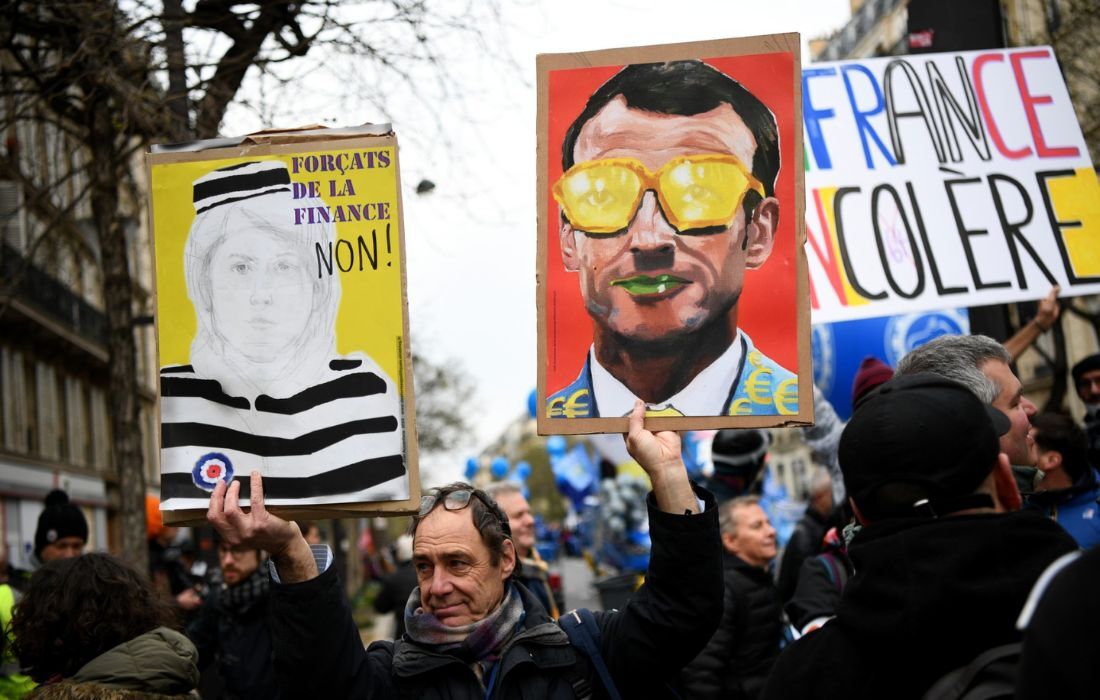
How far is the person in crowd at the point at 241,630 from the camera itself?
199 inches

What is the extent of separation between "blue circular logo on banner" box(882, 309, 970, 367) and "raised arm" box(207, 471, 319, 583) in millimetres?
4420

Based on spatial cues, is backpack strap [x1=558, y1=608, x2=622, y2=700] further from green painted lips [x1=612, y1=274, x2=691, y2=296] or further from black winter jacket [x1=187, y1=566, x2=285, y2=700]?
black winter jacket [x1=187, y1=566, x2=285, y2=700]

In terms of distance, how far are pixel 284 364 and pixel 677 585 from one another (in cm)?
111

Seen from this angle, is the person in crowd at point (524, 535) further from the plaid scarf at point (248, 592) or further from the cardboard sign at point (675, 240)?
the cardboard sign at point (675, 240)

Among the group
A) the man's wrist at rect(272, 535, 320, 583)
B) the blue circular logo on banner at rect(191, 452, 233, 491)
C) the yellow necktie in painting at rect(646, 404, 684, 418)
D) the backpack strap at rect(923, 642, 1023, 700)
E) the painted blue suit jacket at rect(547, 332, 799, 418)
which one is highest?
the painted blue suit jacket at rect(547, 332, 799, 418)

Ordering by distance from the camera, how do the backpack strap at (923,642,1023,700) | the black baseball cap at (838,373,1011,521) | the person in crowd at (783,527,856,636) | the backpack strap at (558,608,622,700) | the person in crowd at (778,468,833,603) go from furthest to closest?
the person in crowd at (778,468,833,603)
the person in crowd at (783,527,856,636)
the backpack strap at (558,608,622,700)
the black baseball cap at (838,373,1011,521)
the backpack strap at (923,642,1023,700)

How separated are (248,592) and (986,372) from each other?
130 inches

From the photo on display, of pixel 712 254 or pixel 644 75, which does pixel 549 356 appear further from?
pixel 644 75

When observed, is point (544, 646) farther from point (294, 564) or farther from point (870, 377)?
point (870, 377)

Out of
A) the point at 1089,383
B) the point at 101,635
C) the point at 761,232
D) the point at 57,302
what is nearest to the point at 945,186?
the point at 1089,383

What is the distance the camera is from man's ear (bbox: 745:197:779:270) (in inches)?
121

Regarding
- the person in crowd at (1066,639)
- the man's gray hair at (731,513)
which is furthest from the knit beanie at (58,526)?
the person in crowd at (1066,639)

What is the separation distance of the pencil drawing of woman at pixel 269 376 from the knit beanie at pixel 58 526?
3.31m

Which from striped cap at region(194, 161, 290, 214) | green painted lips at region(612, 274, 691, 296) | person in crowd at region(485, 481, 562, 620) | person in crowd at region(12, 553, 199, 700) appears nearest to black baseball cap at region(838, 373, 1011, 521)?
green painted lips at region(612, 274, 691, 296)
